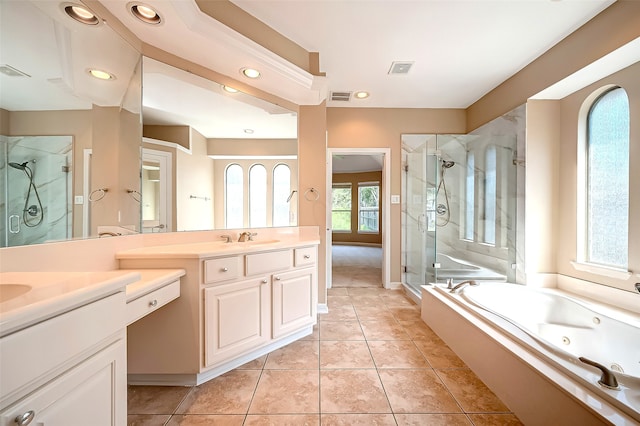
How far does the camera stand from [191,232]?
6.39 ft

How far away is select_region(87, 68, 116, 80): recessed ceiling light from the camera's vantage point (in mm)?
1398

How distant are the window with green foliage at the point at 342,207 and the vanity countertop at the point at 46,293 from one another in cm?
804

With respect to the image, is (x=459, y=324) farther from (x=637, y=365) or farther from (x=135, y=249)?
(x=135, y=249)

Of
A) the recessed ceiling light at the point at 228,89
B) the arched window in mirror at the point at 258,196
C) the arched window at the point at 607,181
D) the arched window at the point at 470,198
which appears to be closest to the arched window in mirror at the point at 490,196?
the arched window at the point at 470,198

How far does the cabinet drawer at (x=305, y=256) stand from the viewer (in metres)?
2.05

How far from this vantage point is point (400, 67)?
2580 mm

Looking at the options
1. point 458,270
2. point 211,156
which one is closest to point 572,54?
point 458,270

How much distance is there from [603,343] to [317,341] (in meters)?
1.96

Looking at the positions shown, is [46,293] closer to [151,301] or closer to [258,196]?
[151,301]

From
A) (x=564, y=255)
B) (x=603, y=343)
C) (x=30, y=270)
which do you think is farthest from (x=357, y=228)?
(x=30, y=270)

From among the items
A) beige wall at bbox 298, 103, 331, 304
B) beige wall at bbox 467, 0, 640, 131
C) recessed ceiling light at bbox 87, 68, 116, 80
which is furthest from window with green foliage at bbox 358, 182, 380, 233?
recessed ceiling light at bbox 87, 68, 116, 80

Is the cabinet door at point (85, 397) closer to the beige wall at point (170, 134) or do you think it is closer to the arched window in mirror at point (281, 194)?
the beige wall at point (170, 134)

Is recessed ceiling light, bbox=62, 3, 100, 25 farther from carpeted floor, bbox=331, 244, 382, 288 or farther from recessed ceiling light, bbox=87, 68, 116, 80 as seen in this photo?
carpeted floor, bbox=331, 244, 382, 288

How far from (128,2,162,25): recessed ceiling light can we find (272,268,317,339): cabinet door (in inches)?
70.1
